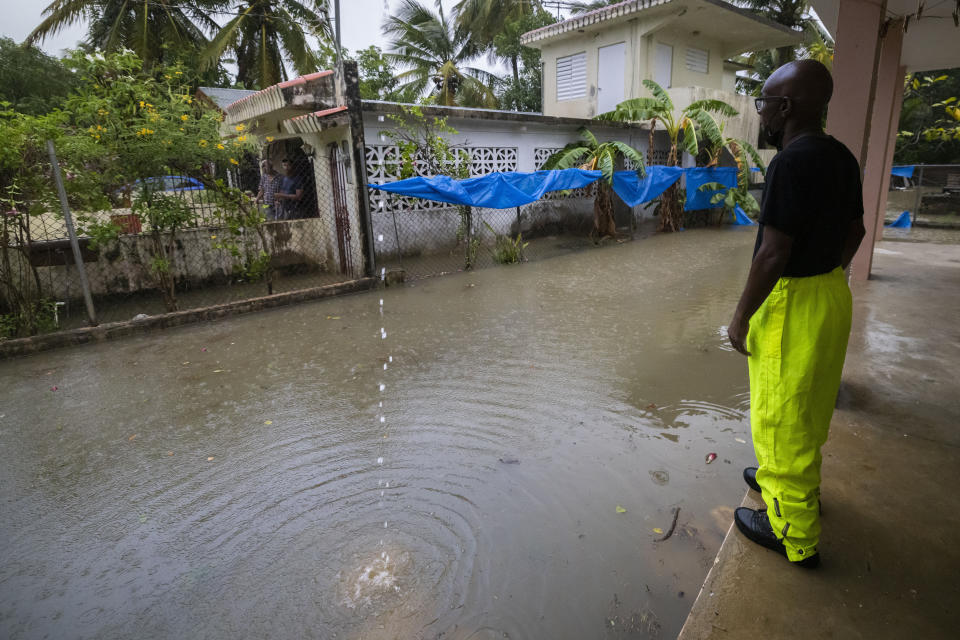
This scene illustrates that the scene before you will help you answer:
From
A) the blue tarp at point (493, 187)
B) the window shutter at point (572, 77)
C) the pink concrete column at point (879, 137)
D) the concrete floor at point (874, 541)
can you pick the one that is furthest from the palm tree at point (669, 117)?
the concrete floor at point (874, 541)

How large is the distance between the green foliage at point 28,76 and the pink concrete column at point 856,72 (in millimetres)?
23911

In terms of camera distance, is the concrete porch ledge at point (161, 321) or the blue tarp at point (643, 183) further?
the blue tarp at point (643, 183)

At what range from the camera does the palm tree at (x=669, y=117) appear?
12023 millimetres

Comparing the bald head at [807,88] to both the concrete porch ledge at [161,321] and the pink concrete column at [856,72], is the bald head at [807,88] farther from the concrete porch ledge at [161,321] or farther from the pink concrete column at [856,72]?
the concrete porch ledge at [161,321]

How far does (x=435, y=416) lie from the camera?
12.0 feet

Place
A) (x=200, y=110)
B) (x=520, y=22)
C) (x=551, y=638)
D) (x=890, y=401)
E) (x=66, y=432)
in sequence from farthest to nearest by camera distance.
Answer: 1. (x=520, y=22)
2. (x=200, y=110)
3. (x=66, y=432)
4. (x=890, y=401)
5. (x=551, y=638)

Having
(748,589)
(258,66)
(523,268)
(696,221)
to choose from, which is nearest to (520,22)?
(258,66)

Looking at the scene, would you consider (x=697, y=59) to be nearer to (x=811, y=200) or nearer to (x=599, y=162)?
(x=599, y=162)

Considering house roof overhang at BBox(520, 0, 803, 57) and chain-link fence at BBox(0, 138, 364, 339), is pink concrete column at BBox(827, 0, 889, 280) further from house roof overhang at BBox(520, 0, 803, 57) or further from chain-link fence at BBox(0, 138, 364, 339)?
house roof overhang at BBox(520, 0, 803, 57)

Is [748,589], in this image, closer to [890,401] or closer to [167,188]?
[890,401]

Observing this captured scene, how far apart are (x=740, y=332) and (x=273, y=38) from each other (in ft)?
69.0

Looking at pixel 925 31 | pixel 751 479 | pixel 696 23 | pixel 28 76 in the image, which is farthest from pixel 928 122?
pixel 28 76

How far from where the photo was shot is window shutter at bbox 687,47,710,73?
16.0 m

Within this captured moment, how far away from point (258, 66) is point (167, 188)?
1461cm
